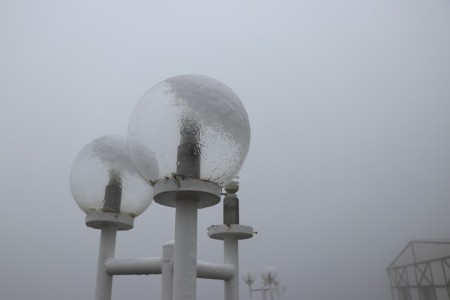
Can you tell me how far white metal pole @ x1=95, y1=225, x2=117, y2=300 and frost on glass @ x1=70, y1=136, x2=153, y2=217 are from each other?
0.65ft

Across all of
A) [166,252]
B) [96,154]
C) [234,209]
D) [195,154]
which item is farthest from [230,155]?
[96,154]

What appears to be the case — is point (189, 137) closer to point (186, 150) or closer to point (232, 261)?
point (186, 150)

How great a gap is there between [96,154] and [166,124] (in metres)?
1.09

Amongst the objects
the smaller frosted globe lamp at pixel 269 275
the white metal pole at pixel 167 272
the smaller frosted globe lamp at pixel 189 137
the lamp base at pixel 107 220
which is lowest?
the white metal pole at pixel 167 272

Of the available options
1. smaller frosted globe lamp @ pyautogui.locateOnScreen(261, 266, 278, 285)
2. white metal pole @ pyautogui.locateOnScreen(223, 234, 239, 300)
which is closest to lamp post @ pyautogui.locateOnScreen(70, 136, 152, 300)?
white metal pole @ pyautogui.locateOnScreen(223, 234, 239, 300)

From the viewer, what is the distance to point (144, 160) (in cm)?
180

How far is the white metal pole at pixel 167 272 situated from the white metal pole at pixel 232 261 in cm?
56

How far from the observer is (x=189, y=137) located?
1.75 meters

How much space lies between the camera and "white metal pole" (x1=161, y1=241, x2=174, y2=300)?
79.4 inches

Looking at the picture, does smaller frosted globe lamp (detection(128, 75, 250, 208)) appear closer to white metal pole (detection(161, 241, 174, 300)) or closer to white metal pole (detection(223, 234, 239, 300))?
white metal pole (detection(161, 241, 174, 300))

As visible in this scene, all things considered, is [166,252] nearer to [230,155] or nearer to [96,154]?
[230,155]

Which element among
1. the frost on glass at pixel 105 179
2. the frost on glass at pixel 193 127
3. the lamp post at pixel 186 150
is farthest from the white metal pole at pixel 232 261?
the frost on glass at pixel 193 127

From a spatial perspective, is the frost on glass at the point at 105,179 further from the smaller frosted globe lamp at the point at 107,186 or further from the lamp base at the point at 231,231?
the lamp base at the point at 231,231

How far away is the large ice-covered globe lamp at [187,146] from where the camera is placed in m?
1.70
